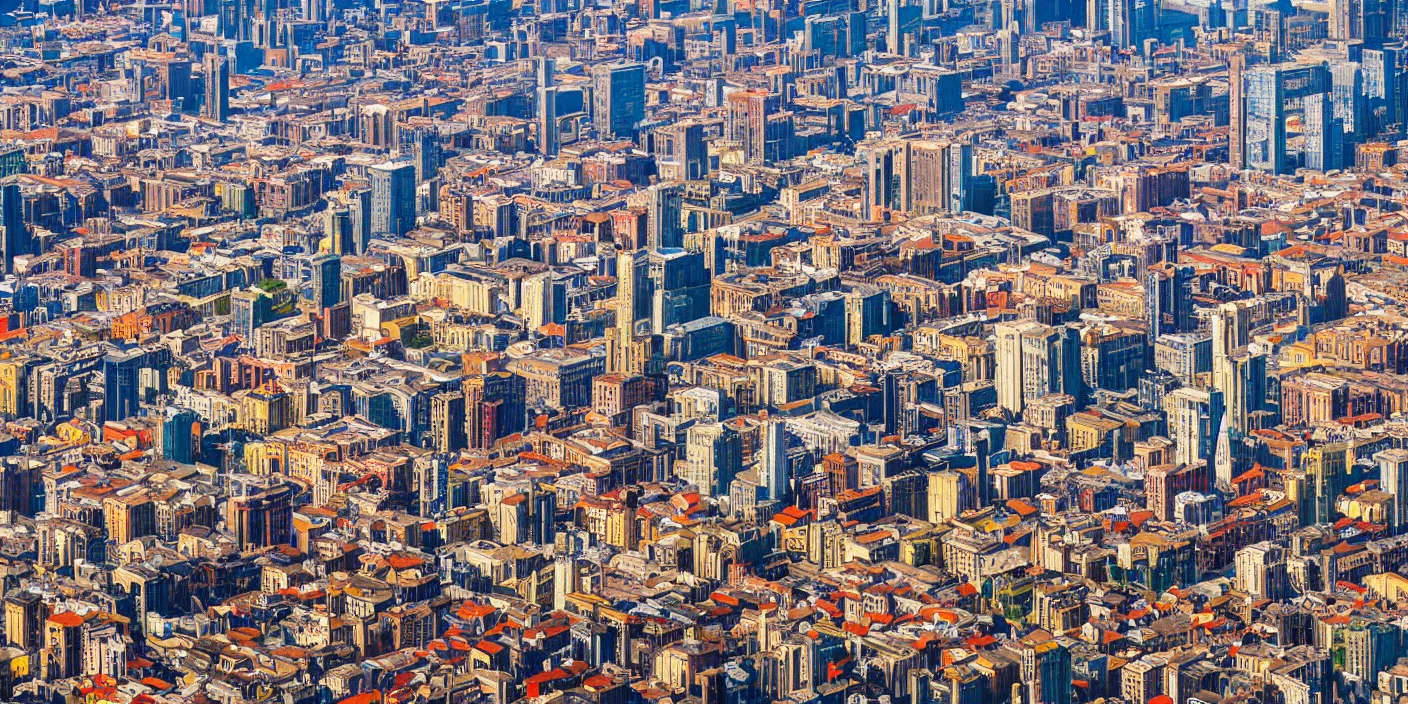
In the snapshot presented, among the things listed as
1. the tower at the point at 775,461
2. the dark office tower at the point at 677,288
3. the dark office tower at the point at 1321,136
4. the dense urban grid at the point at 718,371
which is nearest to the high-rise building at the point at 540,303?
the dense urban grid at the point at 718,371

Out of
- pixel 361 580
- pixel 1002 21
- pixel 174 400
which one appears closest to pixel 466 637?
pixel 361 580

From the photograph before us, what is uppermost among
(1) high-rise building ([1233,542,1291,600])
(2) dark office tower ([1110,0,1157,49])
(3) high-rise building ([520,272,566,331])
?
(2) dark office tower ([1110,0,1157,49])

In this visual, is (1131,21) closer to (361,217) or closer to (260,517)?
(361,217)

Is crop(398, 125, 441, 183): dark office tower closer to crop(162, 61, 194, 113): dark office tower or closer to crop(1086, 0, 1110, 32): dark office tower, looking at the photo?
crop(162, 61, 194, 113): dark office tower

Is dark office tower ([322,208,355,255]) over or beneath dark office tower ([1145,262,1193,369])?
over

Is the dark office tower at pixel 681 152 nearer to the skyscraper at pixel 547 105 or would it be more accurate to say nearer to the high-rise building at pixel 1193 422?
the skyscraper at pixel 547 105

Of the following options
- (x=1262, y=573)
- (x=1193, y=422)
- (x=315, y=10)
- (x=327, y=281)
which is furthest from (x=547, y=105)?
(x=1262, y=573)

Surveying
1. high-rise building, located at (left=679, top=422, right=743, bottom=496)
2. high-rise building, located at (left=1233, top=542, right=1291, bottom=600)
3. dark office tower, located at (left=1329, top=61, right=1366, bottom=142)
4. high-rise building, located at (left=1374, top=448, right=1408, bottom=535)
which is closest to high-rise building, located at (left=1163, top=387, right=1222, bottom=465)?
high-rise building, located at (left=1374, top=448, right=1408, bottom=535)
